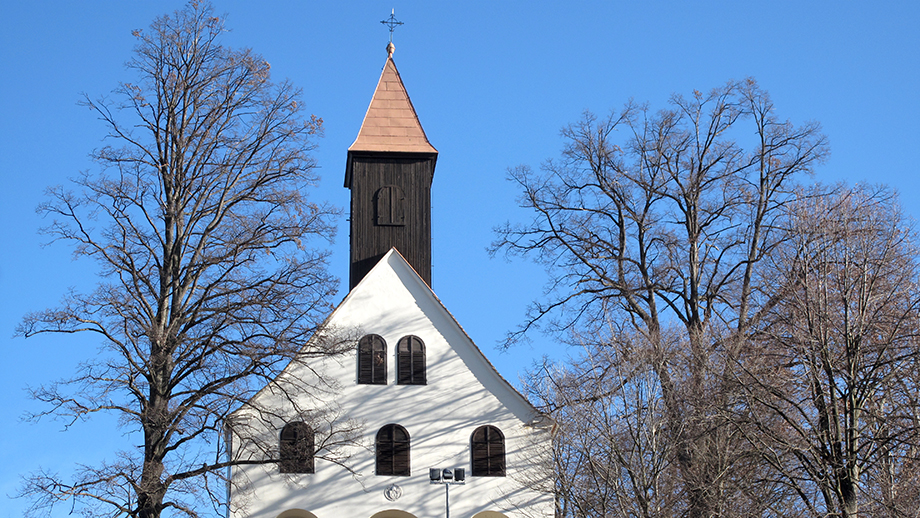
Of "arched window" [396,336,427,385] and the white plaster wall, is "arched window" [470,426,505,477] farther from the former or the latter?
"arched window" [396,336,427,385]

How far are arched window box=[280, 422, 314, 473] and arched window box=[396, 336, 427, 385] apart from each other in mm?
3198

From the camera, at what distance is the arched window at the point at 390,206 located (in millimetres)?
32312

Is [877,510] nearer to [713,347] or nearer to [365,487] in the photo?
[713,347]

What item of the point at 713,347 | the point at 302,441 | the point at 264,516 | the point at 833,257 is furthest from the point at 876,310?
the point at 264,516

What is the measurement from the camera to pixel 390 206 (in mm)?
32531

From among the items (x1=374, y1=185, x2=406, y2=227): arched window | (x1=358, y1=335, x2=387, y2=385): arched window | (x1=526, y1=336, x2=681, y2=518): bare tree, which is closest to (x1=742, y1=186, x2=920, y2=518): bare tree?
(x1=526, y1=336, x2=681, y2=518): bare tree

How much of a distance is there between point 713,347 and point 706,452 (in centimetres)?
245

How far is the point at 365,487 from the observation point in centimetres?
2777

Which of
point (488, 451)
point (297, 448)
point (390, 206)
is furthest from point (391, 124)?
point (297, 448)

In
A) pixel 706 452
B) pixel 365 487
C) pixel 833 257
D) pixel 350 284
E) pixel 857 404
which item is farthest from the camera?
pixel 350 284

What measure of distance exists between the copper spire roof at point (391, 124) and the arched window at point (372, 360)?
7140mm

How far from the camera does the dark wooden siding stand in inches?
1255

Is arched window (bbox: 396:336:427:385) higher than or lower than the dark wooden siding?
lower

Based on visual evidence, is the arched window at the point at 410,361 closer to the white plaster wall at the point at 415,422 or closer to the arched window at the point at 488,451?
the white plaster wall at the point at 415,422
